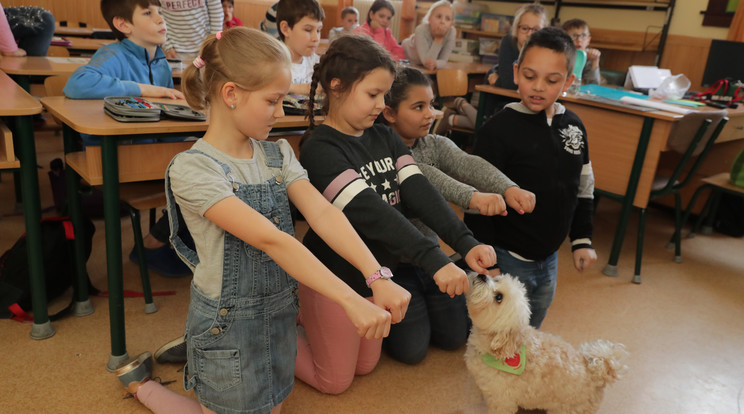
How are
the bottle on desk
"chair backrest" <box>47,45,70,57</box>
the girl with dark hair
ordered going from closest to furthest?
the girl with dark hair → the bottle on desk → "chair backrest" <box>47,45,70,57</box>

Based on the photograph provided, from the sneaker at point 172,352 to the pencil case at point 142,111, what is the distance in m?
0.70

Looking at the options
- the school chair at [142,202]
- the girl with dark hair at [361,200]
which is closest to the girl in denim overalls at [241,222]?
the girl with dark hair at [361,200]

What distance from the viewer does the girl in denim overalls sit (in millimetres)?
1147

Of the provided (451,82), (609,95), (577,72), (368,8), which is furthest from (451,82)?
(368,8)

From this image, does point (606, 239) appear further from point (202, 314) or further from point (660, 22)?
point (660, 22)

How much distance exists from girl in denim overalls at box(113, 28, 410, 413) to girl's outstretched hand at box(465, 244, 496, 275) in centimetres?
36

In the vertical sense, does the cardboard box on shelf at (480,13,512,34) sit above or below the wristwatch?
Result: above

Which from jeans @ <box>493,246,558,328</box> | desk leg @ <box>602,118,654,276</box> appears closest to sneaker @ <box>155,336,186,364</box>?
jeans @ <box>493,246,558,328</box>

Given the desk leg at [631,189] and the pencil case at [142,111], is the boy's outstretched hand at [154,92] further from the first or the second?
the desk leg at [631,189]

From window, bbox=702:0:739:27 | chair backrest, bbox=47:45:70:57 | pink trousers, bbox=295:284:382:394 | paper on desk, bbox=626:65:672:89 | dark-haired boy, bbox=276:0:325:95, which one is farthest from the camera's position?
window, bbox=702:0:739:27

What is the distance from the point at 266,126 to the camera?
123 centimetres

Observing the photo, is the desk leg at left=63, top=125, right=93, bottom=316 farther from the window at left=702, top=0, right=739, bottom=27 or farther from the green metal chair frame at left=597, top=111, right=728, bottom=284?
the window at left=702, top=0, right=739, bottom=27

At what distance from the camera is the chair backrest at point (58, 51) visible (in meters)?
3.49

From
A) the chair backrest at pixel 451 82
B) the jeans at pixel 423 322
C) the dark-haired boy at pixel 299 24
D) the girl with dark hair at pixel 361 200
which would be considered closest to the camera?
the girl with dark hair at pixel 361 200
